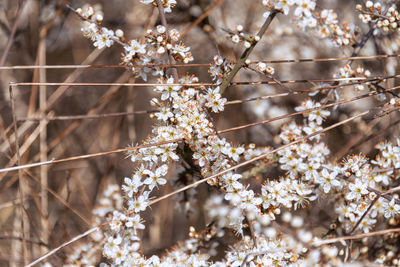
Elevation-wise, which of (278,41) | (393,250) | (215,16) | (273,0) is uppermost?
(215,16)

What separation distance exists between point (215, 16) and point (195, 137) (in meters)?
1.24

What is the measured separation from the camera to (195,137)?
1.09m

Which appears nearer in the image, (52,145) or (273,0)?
(273,0)

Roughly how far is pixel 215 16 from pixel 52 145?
117 cm

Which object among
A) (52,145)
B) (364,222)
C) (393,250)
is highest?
(52,145)

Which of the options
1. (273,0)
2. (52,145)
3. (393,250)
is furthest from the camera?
(52,145)

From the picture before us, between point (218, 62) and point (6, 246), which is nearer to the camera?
point (218, 62)

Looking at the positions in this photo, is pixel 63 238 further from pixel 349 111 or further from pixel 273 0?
pixel 349 111

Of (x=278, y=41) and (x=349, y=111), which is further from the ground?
(x=278, y=41)

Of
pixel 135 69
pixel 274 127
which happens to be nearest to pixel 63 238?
pixel 135 69

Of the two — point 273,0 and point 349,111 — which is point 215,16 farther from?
point 273,0

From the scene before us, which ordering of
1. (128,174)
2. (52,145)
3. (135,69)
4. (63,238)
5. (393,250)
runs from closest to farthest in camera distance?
(135,69)
(393,250)
(63,238)
(52,145)
(128,174)

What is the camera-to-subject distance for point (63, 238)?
1.89 metres

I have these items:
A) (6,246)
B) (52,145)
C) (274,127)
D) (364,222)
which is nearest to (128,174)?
(52,145)
